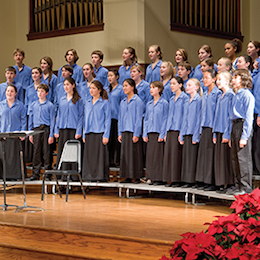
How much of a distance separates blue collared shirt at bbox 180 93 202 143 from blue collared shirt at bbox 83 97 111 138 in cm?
101

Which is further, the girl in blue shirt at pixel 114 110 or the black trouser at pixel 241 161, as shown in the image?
the girl in blue shirt at pixel 114 110

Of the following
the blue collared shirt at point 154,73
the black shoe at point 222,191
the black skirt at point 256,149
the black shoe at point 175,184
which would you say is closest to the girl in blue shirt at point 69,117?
the blue collared shirt at point 154,73

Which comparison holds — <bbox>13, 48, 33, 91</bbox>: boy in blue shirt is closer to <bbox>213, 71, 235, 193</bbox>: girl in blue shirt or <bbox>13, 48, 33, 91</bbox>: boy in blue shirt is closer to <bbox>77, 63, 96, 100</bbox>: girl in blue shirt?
<bbox>77, 63, 96, 100</bbox>: girl in blue shirt

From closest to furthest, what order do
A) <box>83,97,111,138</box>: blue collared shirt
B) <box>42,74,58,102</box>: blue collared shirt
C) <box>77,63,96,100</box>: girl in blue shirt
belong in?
<box>83,97,111,138</box>: blue collared shirt
<box>77,63,96,100</box>: girl in blue shirt
<box>42,74,58,102</box>: blue collared shirt

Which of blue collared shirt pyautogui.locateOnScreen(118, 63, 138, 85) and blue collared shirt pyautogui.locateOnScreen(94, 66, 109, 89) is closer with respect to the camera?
blue collared shirt pyautogui.locateOnScreen(118, 63, 138, 85)

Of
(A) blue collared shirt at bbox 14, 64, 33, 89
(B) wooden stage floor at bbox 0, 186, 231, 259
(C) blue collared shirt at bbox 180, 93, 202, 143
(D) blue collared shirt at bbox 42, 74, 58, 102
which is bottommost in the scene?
(B) wooden stage floor at bbox 0, 186, 231, 259

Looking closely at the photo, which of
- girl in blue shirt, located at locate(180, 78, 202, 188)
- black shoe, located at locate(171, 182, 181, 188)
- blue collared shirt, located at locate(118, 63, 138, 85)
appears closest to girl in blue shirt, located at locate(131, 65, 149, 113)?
blue collared shirt, located at locate(118, 63, 138, 85)

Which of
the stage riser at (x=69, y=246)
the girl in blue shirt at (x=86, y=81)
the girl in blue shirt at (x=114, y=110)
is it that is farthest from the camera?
the girl in blue shirt at (x=86, y=81)

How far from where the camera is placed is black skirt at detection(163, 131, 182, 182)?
5.36 metres

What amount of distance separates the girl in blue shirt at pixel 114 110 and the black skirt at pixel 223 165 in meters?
1.53

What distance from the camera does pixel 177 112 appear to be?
5.38 metres

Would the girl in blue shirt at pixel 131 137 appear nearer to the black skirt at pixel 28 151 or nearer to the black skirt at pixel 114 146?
the black skirt at pixel 114 146

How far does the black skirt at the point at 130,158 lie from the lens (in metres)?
5.68

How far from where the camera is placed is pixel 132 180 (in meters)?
6.14
